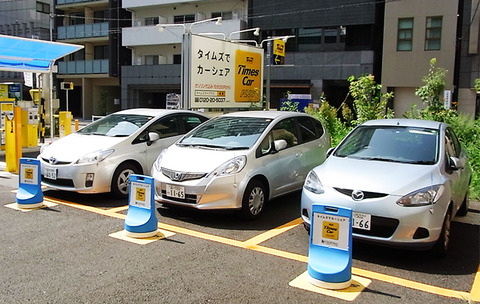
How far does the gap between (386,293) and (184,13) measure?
3458 centimetres

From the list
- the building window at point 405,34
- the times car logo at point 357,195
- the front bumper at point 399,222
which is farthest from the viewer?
the building window at point 405,34

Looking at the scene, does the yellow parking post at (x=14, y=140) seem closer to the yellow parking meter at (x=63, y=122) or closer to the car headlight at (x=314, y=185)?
the yellow parking meter at (x=63, y=122)

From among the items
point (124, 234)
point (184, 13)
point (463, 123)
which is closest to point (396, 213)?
point (124, 234)

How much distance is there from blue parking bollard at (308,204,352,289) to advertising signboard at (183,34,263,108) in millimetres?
7411

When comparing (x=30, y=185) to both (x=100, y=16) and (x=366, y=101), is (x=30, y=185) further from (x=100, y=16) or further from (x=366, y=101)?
(x=100, y=16)

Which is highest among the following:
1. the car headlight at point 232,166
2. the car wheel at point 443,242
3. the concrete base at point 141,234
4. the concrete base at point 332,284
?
the car headlight at point 232,166

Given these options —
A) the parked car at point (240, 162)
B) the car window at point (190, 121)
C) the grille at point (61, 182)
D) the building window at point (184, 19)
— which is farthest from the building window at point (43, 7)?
the parked car at point (240, 162)

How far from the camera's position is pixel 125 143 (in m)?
7.66

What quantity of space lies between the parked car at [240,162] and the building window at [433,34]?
22.2 m

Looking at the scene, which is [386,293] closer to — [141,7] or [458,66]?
[458,66]

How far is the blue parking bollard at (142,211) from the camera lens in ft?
18.1

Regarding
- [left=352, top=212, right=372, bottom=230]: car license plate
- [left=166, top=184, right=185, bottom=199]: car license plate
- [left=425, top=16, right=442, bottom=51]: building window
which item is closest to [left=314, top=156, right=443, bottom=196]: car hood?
[left=352, top=212, right=372, bottom=230]: car license plate

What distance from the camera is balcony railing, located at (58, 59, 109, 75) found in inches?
1542

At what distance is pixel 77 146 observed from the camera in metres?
7.56
